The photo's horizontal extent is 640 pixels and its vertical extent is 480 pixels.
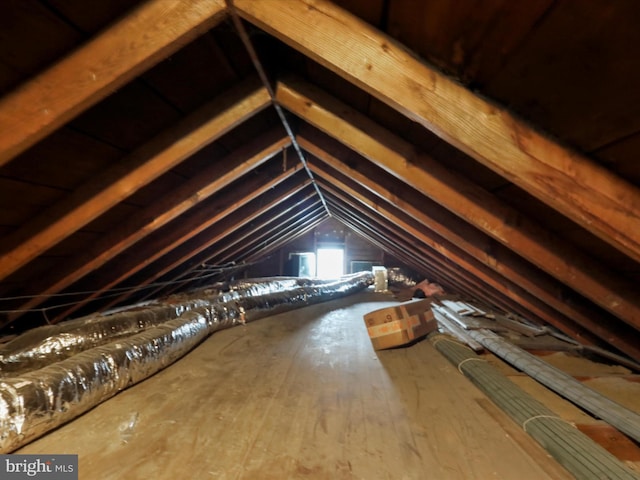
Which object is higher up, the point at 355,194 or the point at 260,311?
the point at 355,194

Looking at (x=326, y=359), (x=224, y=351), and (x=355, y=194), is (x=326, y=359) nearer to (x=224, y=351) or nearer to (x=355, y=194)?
(x=224, y=351)

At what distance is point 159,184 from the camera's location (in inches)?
73.1

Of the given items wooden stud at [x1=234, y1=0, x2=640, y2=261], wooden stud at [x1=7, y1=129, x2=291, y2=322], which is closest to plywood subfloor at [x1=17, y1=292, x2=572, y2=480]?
wooden stud at [x1=7, y1=129, x2=291, y2=322]

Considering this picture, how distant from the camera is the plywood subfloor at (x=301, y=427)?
1163 mm

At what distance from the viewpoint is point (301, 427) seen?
1.42 meters

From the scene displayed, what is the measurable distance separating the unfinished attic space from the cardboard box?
18 mm

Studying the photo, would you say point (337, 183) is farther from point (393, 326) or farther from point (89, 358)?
point (89, 358)

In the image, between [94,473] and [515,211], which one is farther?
[515,211]

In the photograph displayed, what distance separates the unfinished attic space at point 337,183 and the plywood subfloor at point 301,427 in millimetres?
13

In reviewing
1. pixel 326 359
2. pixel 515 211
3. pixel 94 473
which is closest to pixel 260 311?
pixel 326 359

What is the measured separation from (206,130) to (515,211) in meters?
1.53

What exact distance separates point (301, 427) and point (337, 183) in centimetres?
190

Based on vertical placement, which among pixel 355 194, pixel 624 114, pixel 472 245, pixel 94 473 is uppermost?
pixel 355 194

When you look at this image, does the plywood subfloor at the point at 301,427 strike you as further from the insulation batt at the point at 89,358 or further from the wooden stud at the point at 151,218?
the wooden stud at the point at 151,218
